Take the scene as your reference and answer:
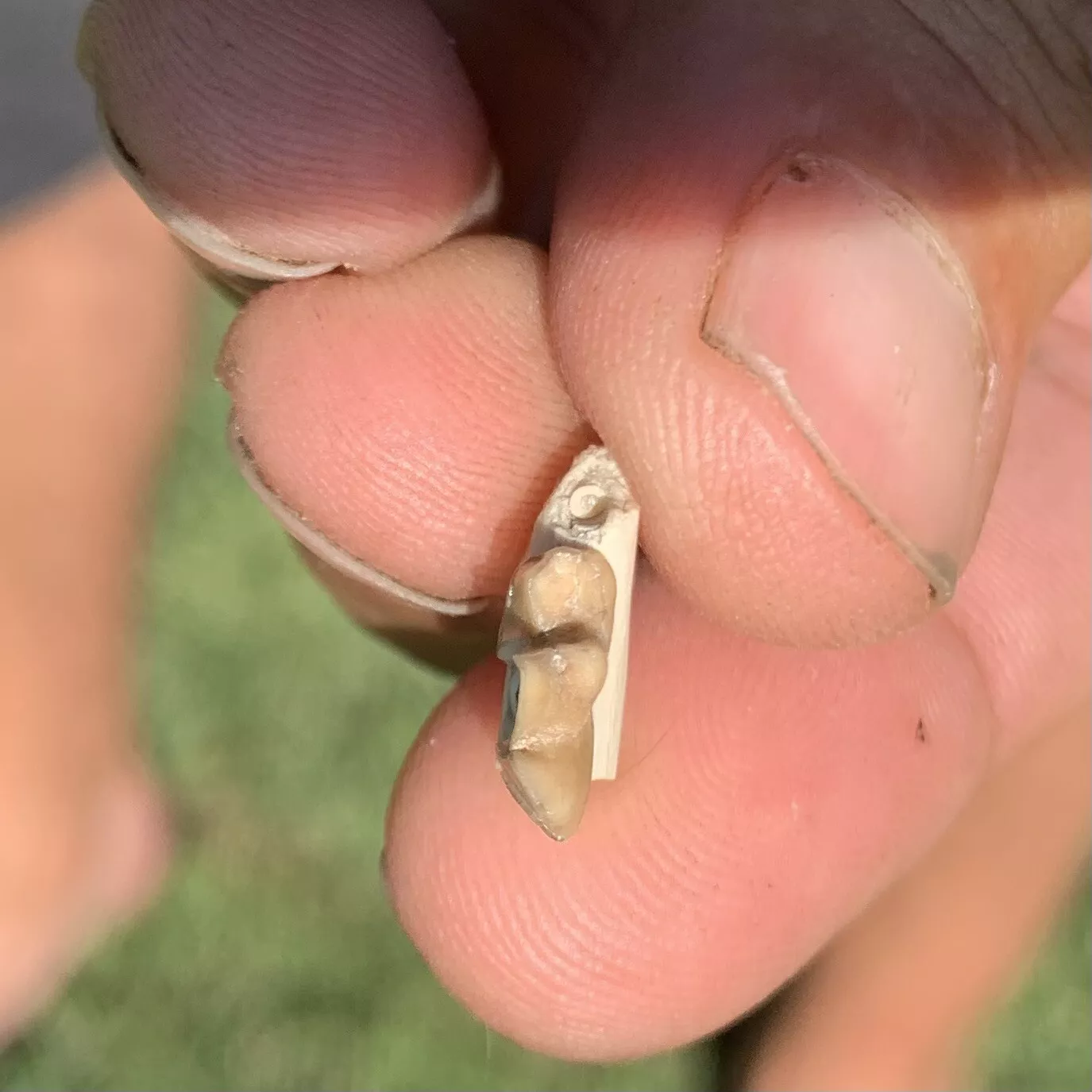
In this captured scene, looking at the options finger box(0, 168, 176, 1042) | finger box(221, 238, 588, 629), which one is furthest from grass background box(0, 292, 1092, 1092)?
finger box(221, 238, 588, 629)

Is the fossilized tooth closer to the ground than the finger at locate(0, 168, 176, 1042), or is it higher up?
higher up

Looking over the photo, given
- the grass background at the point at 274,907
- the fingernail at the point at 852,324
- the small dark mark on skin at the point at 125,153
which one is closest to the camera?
the fingernail at the point at 852,324

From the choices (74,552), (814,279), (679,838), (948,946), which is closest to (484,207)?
(814,279)

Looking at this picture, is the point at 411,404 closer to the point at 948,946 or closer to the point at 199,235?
the point at 199,235

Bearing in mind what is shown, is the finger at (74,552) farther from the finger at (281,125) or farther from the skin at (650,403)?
the finger at (281,125)

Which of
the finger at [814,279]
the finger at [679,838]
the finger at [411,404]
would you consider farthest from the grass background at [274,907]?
the finger at [814,279]

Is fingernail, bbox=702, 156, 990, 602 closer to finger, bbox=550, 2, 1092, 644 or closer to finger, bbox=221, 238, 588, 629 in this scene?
finger, bbox=550, 2, 1092, 644

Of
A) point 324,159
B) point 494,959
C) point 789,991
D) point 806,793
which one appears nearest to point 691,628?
point 806,793
